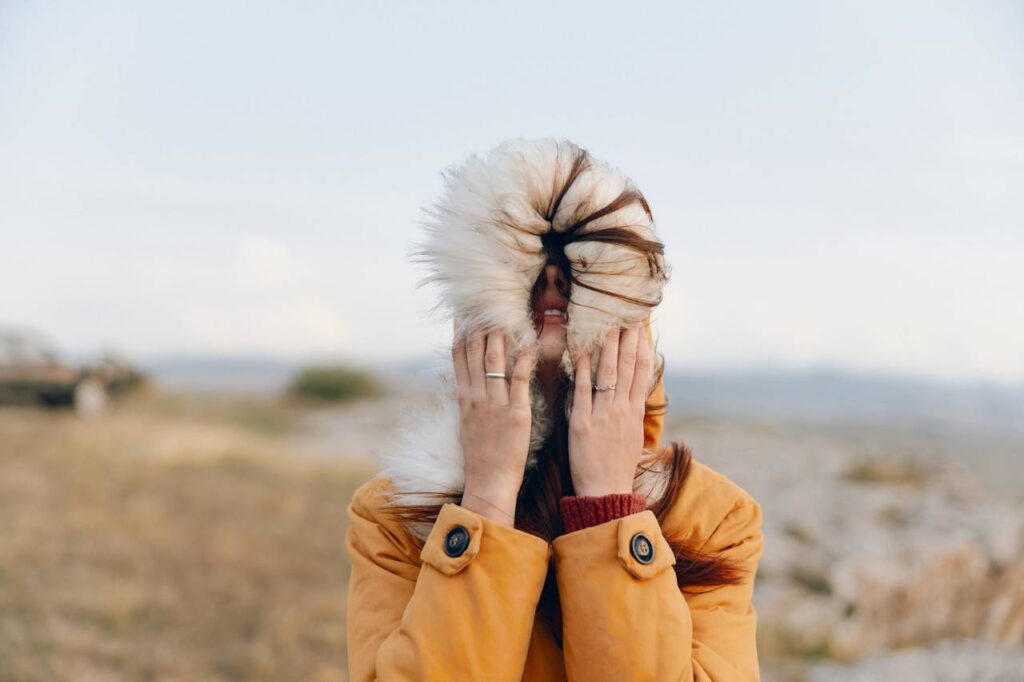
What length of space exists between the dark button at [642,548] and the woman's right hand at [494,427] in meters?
0.31

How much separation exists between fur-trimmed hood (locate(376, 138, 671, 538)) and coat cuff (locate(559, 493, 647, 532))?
0.29m

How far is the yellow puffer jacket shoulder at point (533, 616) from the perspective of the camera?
1781 mm

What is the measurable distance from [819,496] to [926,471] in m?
2.61

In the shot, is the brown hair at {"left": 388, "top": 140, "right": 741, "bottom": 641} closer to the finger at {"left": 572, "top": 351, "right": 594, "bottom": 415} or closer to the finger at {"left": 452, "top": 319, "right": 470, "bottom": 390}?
the finger at {"left": 572, "top": 351, "right": 594, "bottom": 415}

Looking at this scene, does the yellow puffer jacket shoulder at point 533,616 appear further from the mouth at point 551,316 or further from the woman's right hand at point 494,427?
the mouth at point 551,316

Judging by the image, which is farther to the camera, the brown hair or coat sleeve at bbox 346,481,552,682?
the brown hair

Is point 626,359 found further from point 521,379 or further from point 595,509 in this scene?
point 595,509

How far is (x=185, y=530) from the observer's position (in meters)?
9.45

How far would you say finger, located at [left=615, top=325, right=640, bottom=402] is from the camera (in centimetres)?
201

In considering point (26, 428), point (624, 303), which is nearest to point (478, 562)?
point (624, 303)

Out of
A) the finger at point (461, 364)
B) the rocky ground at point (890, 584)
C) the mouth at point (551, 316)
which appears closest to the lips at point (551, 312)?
the mouth at point (551, 316)

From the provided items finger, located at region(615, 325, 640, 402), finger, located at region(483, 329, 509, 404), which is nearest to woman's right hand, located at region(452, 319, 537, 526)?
finger, located at region(483, 329, 509, 404)

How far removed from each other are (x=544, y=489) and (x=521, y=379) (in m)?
0.32

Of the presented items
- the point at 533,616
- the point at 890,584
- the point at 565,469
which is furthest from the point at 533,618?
the point at 890,584
